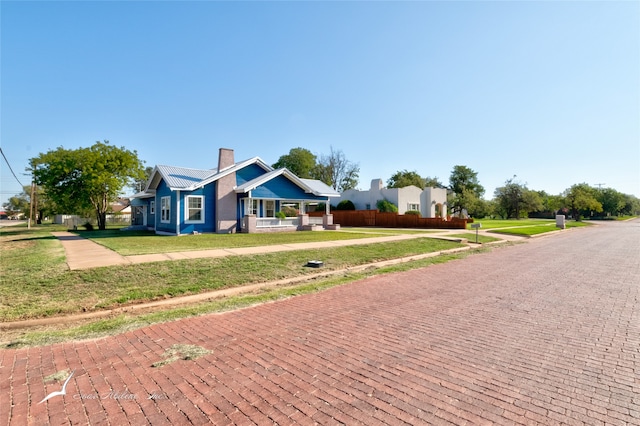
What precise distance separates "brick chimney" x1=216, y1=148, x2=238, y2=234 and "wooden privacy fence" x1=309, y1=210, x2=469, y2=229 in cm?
1408

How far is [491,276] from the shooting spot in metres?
9.52

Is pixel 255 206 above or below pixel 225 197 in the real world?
below

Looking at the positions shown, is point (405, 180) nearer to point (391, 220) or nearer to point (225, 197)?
point (391, 220)

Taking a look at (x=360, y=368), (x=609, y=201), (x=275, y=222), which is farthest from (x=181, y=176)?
(x=609, y=201)

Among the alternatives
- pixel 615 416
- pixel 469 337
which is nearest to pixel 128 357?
pixel 469 337

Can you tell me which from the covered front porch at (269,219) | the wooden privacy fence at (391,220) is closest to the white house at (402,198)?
the wooden privacy fence at (391,220)

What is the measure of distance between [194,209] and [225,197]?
85.6 inches

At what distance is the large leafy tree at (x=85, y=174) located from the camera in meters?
26.1

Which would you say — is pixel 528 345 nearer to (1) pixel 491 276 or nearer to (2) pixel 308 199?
(1) pixel 491 276

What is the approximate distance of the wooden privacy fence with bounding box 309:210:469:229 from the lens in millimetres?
31078

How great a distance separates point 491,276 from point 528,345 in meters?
5.45

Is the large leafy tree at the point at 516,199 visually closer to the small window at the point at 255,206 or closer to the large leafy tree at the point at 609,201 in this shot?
the large leafy tree at the point at 609,201

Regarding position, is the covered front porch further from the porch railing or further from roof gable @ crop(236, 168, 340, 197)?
roof gable @ crop(236, 168, 340, 197)

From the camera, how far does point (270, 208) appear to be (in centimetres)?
2462
